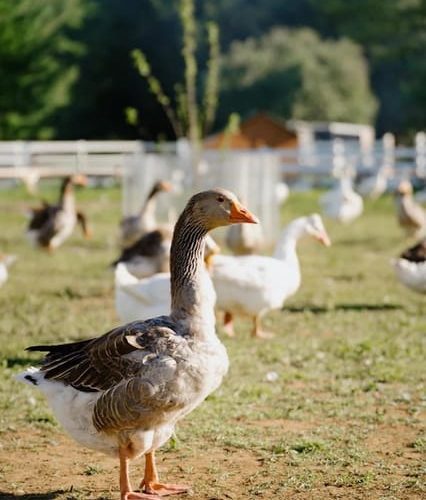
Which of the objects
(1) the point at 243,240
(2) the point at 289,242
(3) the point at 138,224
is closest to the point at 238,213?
(2) the point at 289,242

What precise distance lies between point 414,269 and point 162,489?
606 centimetres

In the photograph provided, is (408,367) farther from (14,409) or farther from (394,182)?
(394,182)

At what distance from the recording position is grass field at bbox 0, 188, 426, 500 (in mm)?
5238

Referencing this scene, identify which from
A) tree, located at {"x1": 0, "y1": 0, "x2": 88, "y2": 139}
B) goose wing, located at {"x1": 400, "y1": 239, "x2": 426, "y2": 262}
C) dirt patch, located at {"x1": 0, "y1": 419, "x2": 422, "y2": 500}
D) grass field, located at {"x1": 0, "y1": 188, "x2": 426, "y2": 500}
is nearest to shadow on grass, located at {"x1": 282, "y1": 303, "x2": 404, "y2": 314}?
grass field, located at {"x1": 0, "y1": 188, "x2": 426, "y2": 500}

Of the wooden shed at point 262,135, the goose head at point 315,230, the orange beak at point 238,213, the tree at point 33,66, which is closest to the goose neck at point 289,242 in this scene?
the goose head at point 315,230

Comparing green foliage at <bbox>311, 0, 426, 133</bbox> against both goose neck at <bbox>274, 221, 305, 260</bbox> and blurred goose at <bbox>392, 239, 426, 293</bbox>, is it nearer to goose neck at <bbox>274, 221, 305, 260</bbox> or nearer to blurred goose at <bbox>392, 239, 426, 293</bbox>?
blurred goose at <bbox>392, 239, 426, 293</bbox>

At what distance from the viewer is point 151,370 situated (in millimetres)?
4637

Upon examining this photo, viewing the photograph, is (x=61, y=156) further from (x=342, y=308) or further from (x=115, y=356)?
(x=115, y=356)

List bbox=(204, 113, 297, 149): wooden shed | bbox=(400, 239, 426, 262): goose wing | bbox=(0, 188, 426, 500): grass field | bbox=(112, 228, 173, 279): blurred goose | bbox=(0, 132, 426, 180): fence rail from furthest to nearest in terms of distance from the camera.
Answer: bbox=(204, 113, 297, 149): wooden shed
bbox=(0, 132, 426, 180): fence rail
bbox=(400, 239, 426, 262): goose wing
bbox=(112, 228, 173, 279): blurred goose
bbox=(0, 188, 426, 500): grass field

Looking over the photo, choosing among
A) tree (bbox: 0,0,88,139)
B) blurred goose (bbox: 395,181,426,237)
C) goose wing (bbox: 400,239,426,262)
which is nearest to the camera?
goose wing (bbox: 400,239,426,262)

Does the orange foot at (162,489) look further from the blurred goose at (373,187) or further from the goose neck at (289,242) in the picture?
the blurred goose at (373,187)

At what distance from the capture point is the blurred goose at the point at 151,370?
Answer: 4656mm

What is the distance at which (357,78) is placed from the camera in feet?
163

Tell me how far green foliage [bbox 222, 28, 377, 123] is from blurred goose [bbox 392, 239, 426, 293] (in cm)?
3700
